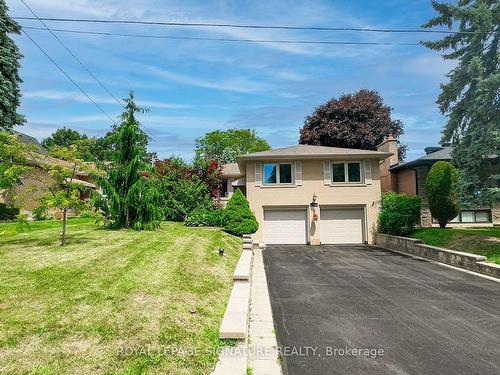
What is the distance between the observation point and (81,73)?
14078 millimetres

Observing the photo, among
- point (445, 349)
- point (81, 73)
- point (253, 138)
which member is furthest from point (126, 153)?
point (253, 138)

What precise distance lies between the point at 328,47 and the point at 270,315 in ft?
35.5

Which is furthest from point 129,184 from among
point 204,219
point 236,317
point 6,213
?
point 236,317

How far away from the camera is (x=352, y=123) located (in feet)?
113

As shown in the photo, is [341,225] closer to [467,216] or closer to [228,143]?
[467,216]

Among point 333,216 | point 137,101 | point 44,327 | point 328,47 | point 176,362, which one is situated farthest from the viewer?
point 333,216

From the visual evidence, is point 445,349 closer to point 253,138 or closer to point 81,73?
point 81,73

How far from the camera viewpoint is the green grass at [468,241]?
486 inches

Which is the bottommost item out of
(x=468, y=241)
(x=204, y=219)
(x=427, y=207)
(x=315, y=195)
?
(x=468, y=241)

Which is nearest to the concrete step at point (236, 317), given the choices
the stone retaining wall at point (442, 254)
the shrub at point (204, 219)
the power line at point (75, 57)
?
the stone retaining wall at point (442, 254)

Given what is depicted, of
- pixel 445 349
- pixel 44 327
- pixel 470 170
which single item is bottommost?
pixel 445 349

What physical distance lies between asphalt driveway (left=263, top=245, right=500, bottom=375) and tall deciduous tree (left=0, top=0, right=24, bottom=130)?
19.1 m

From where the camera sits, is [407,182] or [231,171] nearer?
[407,182]

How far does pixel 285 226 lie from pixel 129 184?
934 centimetres
